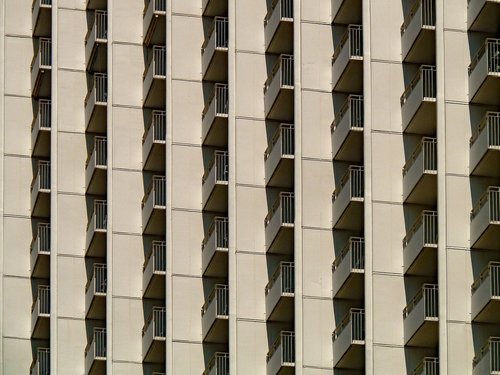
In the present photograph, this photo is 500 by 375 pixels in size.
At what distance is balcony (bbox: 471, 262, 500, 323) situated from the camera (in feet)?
274

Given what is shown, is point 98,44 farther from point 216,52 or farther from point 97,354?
point 97,354

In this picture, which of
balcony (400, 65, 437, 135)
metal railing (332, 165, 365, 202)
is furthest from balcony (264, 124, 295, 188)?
balcony (400, 65, 437, 135)

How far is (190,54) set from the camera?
101500 millimetres

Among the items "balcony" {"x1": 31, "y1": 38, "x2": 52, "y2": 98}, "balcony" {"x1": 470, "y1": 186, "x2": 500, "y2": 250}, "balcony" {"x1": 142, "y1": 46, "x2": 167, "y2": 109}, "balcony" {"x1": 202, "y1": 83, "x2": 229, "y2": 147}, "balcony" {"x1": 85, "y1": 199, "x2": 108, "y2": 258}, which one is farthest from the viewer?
"balcony" {"x1": 31, "y1": 38, "x2": 52, "y2": 98}

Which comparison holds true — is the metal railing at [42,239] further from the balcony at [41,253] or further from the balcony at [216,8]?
the balcony at [216,8]

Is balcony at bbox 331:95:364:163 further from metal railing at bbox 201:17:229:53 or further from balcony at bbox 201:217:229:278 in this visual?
metal railing at bbox 201:17:229:53

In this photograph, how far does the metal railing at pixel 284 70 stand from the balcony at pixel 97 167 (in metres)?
12.8

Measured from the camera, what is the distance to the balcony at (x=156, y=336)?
101 meters

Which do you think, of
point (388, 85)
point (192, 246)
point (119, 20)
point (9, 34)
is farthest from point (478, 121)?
point (9, 34)

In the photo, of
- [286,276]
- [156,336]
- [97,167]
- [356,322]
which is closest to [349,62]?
[286,276]

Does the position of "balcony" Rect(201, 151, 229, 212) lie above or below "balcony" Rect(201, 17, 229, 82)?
below

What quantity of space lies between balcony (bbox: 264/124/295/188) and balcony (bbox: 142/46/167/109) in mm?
8579

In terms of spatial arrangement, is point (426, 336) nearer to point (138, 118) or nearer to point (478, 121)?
point (478, 121)

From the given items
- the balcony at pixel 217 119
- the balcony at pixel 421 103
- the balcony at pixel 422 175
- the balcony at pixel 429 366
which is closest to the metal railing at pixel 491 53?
the balcony at pixel 421 103
